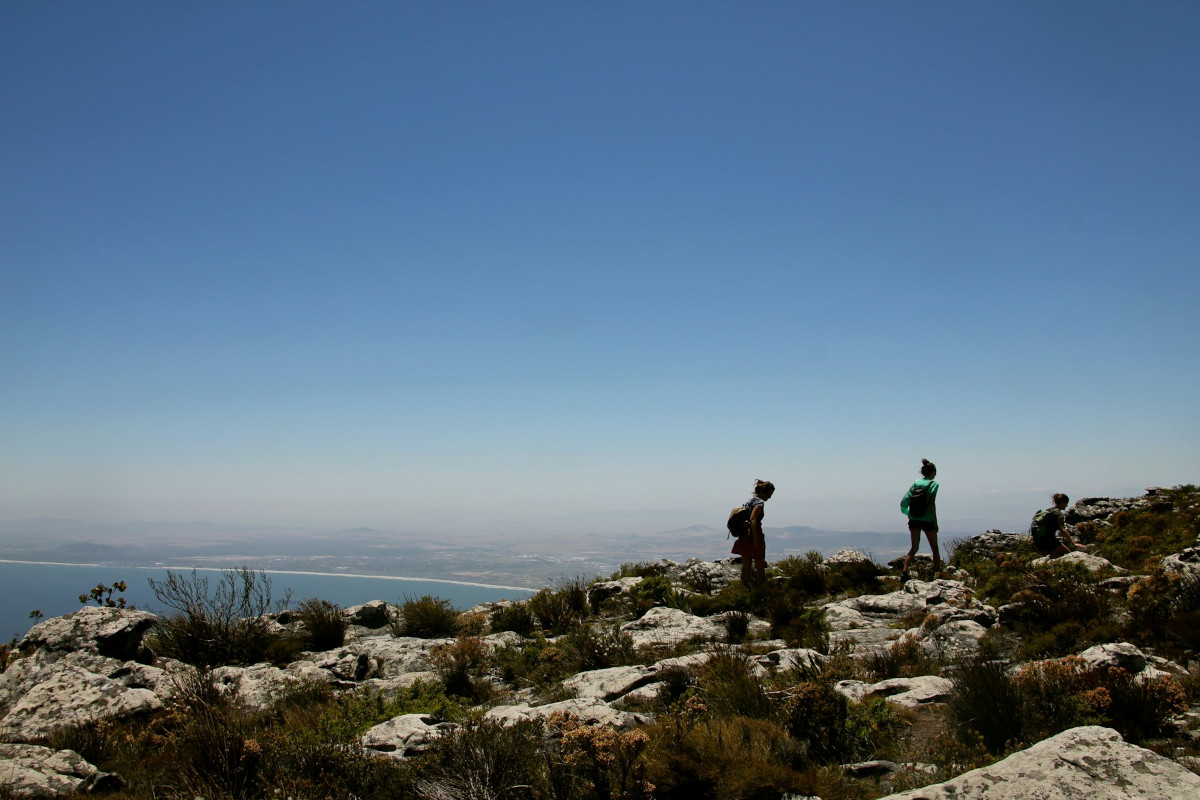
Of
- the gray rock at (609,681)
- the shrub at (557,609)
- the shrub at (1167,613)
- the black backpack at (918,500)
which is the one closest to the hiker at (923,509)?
the black backpack at (918,500)

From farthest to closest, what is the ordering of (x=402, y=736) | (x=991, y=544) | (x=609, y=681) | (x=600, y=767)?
(x=991, y=544) → (x=609, y=681) → (x=402, y=736) → (x=600, y=767)

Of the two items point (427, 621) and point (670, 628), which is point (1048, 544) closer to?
point (670, 628)

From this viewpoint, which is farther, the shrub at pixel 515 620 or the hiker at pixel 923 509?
the hiker at pixel 923 509

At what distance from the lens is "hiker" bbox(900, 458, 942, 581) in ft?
44.7

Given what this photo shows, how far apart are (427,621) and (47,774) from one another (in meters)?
7.63

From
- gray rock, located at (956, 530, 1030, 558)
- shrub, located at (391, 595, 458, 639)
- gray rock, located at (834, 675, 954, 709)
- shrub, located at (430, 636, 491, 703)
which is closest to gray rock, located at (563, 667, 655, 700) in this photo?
shrub, located at (430, 636, 491, 703)

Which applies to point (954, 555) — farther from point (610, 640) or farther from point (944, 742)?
point (944, 742)

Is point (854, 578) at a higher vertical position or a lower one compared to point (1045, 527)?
lower

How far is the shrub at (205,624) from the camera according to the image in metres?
10.5

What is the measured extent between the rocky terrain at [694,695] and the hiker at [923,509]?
1.48 m

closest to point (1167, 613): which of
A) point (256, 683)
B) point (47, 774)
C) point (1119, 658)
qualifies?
point (1119, 658)

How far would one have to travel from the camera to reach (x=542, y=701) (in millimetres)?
7305

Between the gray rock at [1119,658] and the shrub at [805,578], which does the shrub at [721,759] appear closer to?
the gray rock at [1119,658]

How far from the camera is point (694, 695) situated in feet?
19.3
